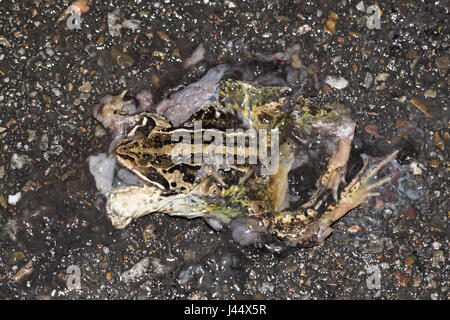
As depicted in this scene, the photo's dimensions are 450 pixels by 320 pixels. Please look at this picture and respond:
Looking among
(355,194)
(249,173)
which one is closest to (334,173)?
(355,194)

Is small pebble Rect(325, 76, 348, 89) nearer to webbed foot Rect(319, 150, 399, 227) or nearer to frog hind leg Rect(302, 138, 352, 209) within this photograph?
frog hind leg Rect(302, 138, 352, 209)

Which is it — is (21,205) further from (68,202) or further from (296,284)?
(296,284)

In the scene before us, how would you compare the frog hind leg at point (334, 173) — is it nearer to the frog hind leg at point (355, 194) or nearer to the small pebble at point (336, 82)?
the frog hind leg at point (355, 194)

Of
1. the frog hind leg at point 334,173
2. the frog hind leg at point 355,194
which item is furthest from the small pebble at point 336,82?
the frog hind leg at point 355,194

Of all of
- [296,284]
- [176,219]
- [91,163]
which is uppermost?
[91,163]

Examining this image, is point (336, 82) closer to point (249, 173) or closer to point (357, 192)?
point (357, 192)

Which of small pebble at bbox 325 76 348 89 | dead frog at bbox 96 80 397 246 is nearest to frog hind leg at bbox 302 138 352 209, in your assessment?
dead frog at bbox 96 80 397 246

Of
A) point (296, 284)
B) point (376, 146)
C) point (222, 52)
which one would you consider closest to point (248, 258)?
point (296, 284)
